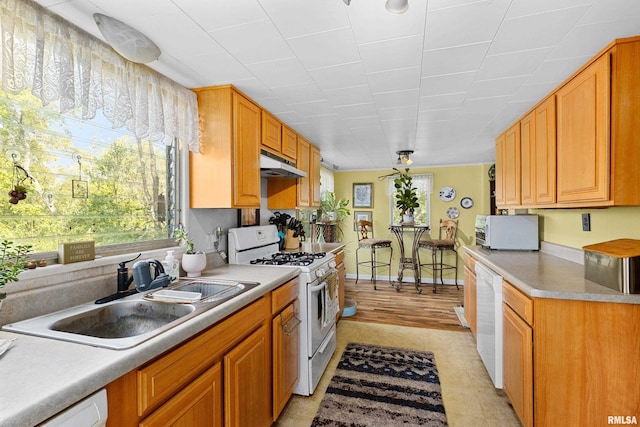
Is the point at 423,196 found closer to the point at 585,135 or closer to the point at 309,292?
the point at 585,135

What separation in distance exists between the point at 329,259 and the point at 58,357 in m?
1.97

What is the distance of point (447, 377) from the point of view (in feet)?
7.79

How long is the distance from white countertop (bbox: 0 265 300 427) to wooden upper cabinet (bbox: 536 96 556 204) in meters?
2.48

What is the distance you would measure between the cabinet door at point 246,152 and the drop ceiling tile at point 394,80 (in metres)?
0.93

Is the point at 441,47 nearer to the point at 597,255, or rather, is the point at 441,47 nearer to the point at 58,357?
the point at 597,255

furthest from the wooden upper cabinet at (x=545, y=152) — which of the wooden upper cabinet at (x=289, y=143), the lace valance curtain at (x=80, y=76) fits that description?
the lace valance curtain at (x=80, y=76)

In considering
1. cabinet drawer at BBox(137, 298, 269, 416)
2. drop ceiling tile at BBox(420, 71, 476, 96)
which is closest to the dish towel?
cabinet drawer at BBox(137, 298, 269, 416)

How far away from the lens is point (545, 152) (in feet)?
7.25

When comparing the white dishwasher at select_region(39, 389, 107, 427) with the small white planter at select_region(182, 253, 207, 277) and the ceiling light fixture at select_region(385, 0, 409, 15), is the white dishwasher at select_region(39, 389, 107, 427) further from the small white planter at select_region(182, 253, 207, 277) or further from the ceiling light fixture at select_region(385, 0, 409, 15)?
the ceiling light fixture at select_region(385, 0, 409, 15)

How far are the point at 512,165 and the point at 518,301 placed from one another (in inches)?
65.4

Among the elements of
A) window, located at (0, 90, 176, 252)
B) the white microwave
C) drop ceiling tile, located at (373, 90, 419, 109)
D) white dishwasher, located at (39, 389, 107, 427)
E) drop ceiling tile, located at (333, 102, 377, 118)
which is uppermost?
drop ceiling tile, located at (373, 90, 419, 109)

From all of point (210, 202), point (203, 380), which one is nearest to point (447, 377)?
point (203, 380)

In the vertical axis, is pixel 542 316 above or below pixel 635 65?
below

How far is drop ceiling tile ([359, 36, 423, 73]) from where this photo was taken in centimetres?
152
